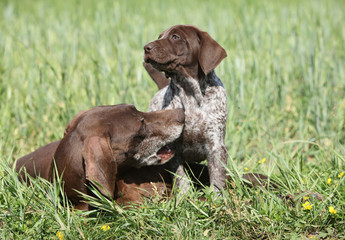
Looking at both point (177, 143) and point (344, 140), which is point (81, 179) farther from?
point (344, 140)

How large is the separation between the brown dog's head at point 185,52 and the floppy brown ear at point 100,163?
0.88m

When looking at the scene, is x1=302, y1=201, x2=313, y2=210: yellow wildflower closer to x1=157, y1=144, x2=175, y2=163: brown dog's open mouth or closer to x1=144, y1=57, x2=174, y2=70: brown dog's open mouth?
x1=157, y1=144, x2=175, y2=163: brown dog's open mouth

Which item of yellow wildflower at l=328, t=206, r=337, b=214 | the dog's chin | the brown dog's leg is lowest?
yellow wildflower at l=328, t=206, r=337, b=214

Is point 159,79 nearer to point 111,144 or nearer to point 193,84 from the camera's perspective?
point 193,84

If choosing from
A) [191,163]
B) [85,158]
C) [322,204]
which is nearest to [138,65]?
[191,163]

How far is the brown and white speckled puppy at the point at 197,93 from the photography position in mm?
4133

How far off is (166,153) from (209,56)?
90 centimetres

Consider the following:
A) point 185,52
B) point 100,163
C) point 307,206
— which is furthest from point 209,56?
point 307,206

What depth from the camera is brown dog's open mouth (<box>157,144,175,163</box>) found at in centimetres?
418

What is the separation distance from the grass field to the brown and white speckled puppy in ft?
0.77

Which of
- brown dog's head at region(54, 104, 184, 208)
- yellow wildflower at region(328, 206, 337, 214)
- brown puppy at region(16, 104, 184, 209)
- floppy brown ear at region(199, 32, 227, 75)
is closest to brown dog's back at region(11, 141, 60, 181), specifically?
brown puppy at region(16, 104, 184, 209)

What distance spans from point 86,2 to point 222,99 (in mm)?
11258

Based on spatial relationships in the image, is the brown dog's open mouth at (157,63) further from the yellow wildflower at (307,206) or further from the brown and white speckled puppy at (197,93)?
the yellow wildflower at (307,206)

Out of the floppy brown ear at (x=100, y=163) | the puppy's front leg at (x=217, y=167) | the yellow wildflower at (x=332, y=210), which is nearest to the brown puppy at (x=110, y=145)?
the floppy brown ear at (x=100, y=163)
